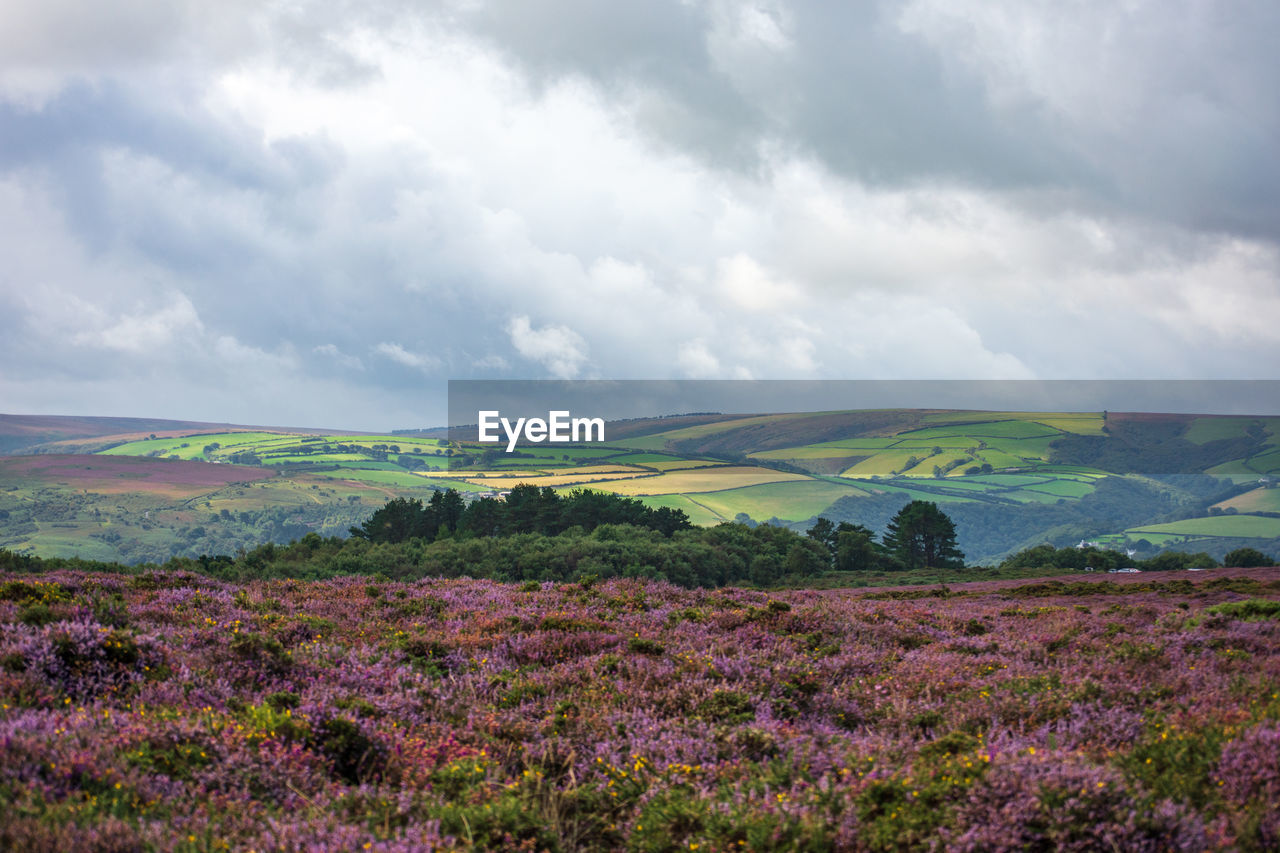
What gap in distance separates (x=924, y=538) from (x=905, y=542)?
2415 millimetres

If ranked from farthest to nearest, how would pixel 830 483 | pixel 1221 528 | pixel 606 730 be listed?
1. pixel 830 483
2. pixel 1221 528
3. pixel 606 730

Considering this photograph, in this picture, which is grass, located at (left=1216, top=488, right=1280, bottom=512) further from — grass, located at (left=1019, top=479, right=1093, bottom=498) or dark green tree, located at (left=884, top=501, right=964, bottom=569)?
dark green tree, located at (left=884, top=501, right=964, bottom=569)

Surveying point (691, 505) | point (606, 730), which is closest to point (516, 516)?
point (691, 505)

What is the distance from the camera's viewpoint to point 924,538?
9706 cm

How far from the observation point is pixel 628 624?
13617 mm

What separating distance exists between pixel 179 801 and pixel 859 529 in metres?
96.3

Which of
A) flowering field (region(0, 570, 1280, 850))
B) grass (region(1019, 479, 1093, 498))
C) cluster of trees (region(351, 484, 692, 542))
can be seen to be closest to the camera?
flowering field (region(0, 570, 1280, 850))

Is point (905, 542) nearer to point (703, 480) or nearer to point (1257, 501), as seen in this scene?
point (703, 480)

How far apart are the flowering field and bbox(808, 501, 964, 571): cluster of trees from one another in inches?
3062

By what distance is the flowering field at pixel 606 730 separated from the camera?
5.84 meters

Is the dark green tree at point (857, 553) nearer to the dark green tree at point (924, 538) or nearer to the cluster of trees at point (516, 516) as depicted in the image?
the dark green tree at point (924, 538)

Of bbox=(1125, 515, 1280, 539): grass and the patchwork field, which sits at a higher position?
the patchwork field

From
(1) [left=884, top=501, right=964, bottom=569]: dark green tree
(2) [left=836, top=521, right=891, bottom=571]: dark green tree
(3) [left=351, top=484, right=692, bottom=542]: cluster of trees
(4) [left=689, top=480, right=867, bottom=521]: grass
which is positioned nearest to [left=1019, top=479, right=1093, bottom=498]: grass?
(4) [left=689, top=480, right=867, bottom=521]: grass

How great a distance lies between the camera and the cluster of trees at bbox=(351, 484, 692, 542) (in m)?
82.9
